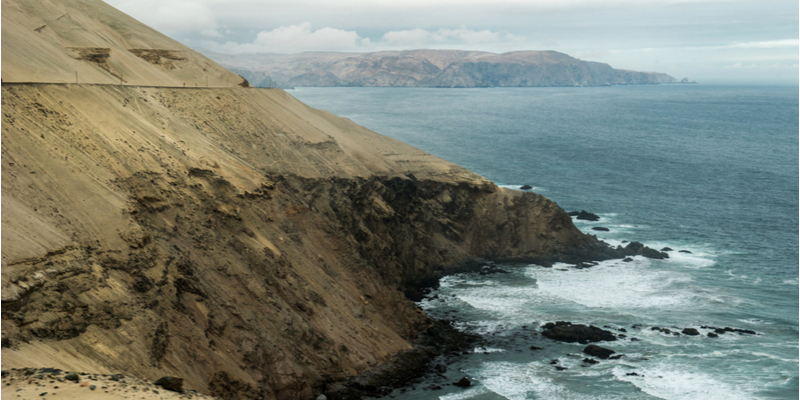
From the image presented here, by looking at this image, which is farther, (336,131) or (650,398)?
(336,131)

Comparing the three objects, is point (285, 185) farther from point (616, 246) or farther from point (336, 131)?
point (616, 246)

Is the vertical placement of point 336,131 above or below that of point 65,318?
above

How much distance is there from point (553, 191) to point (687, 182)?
79.1 ft

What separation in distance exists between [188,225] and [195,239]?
3.28 ft

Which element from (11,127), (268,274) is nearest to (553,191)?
(268,274)

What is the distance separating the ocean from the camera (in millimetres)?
40625

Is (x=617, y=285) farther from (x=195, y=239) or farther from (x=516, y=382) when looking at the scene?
(x=195, y=239)

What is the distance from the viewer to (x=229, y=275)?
118 ft

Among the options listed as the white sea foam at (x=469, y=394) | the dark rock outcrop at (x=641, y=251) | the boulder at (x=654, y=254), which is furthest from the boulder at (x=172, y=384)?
the boulder at (x=654, y=254)

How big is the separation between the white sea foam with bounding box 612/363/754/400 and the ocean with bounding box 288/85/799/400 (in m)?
0.11

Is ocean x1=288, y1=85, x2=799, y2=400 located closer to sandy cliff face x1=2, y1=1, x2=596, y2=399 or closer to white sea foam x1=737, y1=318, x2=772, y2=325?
white sea foam x1=737, y1=318, x2=772, y2=325

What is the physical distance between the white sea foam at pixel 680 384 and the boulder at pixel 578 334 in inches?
169

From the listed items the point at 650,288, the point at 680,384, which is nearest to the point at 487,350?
the point at 680,384

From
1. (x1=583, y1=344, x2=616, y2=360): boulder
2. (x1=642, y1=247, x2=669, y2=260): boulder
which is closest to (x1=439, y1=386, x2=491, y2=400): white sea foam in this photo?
(x1=583, y1=344, x2=616, y2=360): boulder
